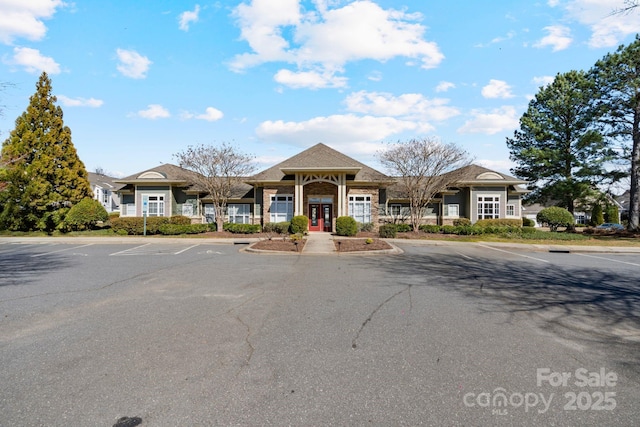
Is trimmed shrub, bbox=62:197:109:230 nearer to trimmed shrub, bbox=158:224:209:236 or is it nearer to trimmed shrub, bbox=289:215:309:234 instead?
trimmed shrub, bbox=158:224:209:236

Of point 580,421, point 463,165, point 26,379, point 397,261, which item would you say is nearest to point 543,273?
point 397,261

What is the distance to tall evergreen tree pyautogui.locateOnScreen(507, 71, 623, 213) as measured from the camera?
31531 millimetres

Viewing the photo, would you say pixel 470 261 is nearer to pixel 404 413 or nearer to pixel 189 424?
pixel 404 413

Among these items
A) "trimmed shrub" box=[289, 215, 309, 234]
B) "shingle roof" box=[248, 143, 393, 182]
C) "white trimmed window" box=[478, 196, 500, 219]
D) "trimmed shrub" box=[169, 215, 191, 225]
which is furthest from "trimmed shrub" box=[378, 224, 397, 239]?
"trimmed shrub" box=[169, 215, 191, 225]

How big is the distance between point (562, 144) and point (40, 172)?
45.5 metres

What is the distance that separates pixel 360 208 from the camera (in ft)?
91.1

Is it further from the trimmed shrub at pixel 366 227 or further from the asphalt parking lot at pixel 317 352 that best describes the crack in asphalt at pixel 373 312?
the trimmed shrub at pixel 366 227

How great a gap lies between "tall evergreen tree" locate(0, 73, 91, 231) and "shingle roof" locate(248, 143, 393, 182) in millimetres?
14330

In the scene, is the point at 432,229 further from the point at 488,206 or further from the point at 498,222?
the point at 488,206

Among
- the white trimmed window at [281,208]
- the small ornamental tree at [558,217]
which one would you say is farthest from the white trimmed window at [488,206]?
the white trimmed window at [281,208]

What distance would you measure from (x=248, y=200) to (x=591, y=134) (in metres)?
30.3

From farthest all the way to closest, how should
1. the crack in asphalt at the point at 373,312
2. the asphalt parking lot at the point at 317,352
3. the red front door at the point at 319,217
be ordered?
the red front door at the point at 319,217 < the crack in asphalt at the point at 373,312 < the asphalt parking lot at the point at 317,352

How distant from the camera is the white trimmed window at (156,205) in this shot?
3055 cm

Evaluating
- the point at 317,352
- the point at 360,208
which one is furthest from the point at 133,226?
the point at 317,352
